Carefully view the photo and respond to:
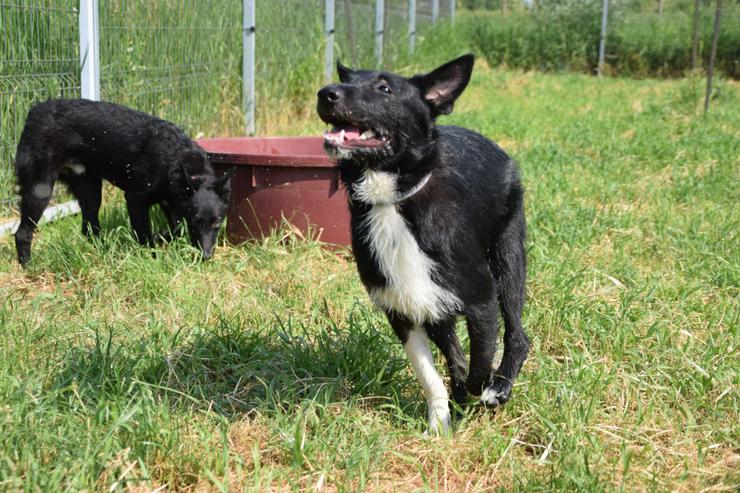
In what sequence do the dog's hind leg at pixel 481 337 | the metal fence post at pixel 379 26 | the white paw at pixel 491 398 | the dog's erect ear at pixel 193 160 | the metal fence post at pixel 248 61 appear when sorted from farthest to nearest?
the metal fence post at pixel 379 26 < the metal fence post at pixel 248 61 < the dog's erect ear at pixel 193 160 < the white paw at pixel 491 398 < the dog's hind leg at pixel 481 337

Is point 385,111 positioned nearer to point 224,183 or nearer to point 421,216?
point 421,216

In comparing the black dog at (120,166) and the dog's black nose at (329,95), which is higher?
the dog's black nose at (329,95)

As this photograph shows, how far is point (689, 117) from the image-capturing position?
1069cm

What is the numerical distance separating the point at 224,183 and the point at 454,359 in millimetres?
2600

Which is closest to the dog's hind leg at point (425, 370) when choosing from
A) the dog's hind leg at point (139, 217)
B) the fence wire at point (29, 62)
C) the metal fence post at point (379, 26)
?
the dog's hind leg at point (139, 217)

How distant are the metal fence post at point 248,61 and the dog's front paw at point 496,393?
20.1 feet

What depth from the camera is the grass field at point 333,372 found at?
2.53 meters

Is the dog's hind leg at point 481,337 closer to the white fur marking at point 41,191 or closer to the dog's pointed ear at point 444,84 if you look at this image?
the dog's pointed ear at point 444,84

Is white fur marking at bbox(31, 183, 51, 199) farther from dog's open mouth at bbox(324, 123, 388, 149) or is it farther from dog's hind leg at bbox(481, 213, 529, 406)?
dog's hind leg at bbox(481, 213, 529, 406)

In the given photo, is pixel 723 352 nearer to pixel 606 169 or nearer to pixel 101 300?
pixel 101 300

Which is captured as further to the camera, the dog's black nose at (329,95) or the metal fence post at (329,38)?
the metal fence post at (329,38)

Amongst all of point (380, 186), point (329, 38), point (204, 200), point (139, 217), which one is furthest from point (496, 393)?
point (329, 38)

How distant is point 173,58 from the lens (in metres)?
A: 7.32

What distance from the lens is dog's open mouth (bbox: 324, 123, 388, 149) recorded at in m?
2.73
